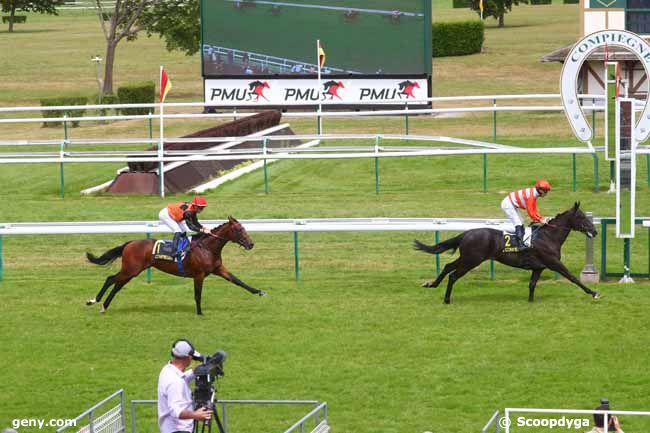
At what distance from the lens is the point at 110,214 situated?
2286 centimetres

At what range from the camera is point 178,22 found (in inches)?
1646

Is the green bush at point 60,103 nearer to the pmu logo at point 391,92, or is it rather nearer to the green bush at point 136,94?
the green bush at point 136,94

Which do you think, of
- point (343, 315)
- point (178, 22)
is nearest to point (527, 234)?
point (343, 315)

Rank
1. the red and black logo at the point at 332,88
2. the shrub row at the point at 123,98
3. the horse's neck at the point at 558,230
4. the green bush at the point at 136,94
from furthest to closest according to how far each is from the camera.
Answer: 1. the green bush at the point at 136,94
2. the shrub row at the point at 123,98
3. the red and black logo at the point at 332,88
4. the horse's neck at the point at 558,230

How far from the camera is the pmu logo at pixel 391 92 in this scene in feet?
108

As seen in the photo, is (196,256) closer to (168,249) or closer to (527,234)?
(168,249)

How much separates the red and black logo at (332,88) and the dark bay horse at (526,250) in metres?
17.1

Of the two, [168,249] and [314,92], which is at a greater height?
[314,92]

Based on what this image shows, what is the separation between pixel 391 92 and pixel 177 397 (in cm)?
2426

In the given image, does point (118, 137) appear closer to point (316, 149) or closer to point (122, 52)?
point (316, 149)

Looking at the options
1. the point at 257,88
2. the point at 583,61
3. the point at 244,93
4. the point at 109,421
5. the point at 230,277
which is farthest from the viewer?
the point at 244,93

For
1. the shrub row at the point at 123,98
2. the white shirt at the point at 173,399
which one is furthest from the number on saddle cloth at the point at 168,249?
the shrub row at the point at 123,98
